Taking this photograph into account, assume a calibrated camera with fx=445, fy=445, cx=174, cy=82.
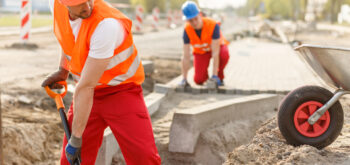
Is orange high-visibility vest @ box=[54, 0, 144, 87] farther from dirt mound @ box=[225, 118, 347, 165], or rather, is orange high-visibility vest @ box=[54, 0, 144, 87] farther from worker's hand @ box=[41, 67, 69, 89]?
dirt mound @ box=[225, 118, 347, 165]

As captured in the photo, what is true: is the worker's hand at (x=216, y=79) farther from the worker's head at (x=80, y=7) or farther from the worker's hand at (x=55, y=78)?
the worker's head at (x=80, y=7)

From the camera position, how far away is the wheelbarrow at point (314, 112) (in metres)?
3.77

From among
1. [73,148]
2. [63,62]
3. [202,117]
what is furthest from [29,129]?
[73,148]

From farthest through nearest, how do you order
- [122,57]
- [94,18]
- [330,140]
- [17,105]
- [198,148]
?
1. [17,105]
2. [198,148]
3. [330,140]
4. [122,57]
5. [94,18]

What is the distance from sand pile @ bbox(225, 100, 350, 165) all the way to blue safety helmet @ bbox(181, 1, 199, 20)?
2823mm

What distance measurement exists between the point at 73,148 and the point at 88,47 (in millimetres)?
700

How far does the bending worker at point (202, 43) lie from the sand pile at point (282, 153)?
2.90 m

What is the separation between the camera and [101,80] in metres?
3.04

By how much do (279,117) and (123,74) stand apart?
1.51 m

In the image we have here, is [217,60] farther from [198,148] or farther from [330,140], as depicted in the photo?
[330,140]

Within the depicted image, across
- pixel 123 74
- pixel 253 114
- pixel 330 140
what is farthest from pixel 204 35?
pixel 123 74

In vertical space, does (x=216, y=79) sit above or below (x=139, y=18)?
above

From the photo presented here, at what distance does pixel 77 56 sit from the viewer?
2979mm

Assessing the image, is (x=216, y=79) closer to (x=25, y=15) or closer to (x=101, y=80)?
(x=101, y=80)
